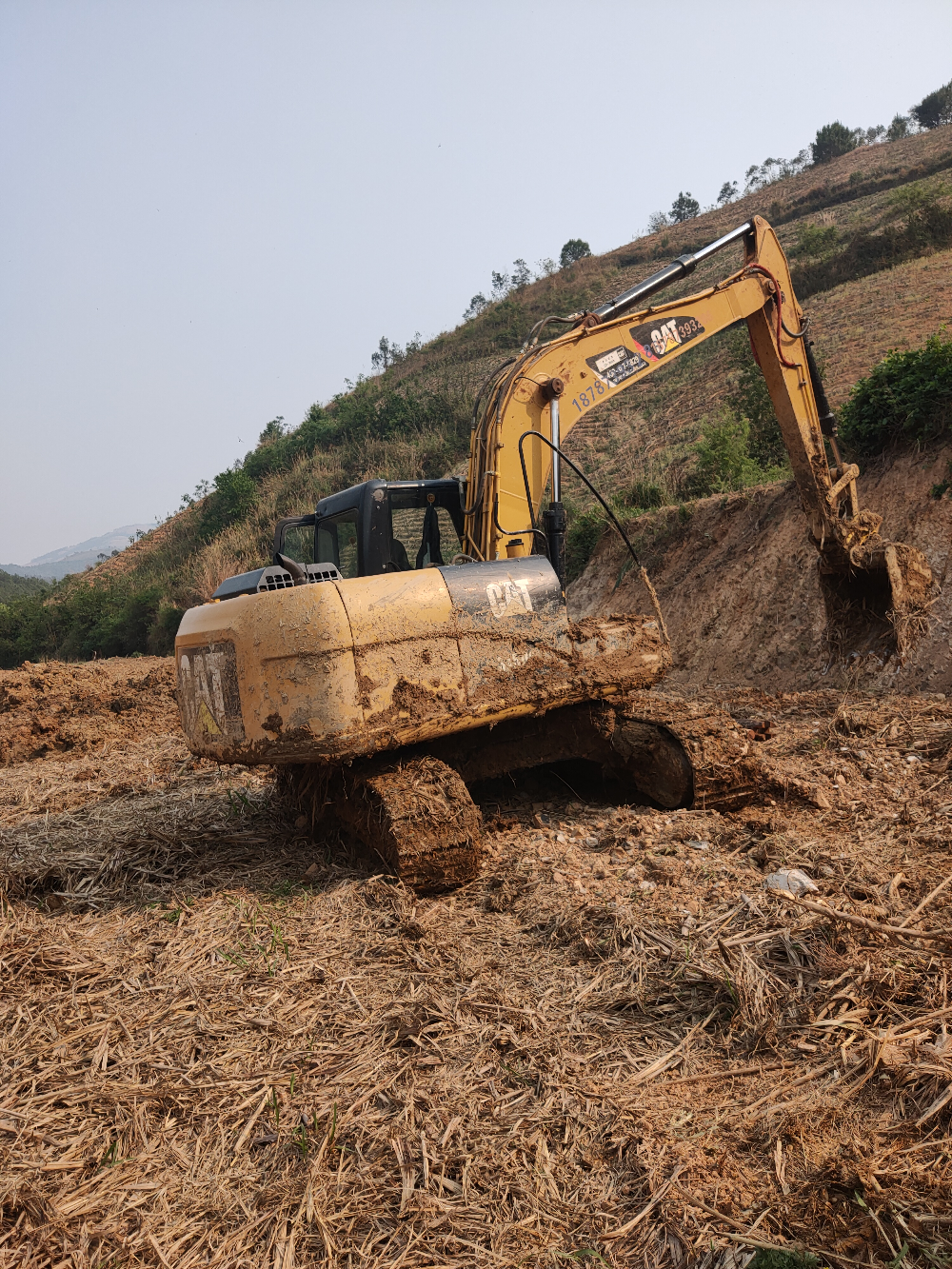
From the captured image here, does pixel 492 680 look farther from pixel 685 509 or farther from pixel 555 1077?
pixel 685 509

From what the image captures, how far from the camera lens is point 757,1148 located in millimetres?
2055

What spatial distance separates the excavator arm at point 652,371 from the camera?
4.96m

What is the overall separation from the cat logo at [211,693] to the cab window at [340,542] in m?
1.09

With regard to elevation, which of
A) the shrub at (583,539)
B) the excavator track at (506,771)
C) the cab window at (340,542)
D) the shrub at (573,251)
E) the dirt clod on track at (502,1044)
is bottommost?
the dirt clod on track at (502,1044)

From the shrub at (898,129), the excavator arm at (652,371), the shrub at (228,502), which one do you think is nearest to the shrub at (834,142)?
the shrub at (898,129)

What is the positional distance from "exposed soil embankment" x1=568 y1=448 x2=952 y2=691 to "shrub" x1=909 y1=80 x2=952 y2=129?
46.4 meters

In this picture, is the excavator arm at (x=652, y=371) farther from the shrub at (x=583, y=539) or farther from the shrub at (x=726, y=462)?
the shrub at (x=583, y=539)

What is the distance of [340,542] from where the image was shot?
5258mm

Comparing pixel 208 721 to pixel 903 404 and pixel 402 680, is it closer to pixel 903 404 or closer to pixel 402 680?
pixel 402 680

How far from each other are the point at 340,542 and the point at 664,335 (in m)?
2.67

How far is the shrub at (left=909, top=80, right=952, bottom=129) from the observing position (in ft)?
146

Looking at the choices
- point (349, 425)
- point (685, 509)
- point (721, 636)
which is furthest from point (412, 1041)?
point (349, 425)

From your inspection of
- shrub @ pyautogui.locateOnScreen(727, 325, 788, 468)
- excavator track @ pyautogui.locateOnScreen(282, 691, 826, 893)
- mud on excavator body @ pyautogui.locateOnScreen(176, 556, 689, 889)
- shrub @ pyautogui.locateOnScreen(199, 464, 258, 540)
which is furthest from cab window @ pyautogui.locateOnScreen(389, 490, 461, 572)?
shrub @ pyautogui.locateOnScreen(199, 464, 258, 540)

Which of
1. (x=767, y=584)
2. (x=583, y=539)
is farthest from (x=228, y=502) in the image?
(x=767, y=584)
